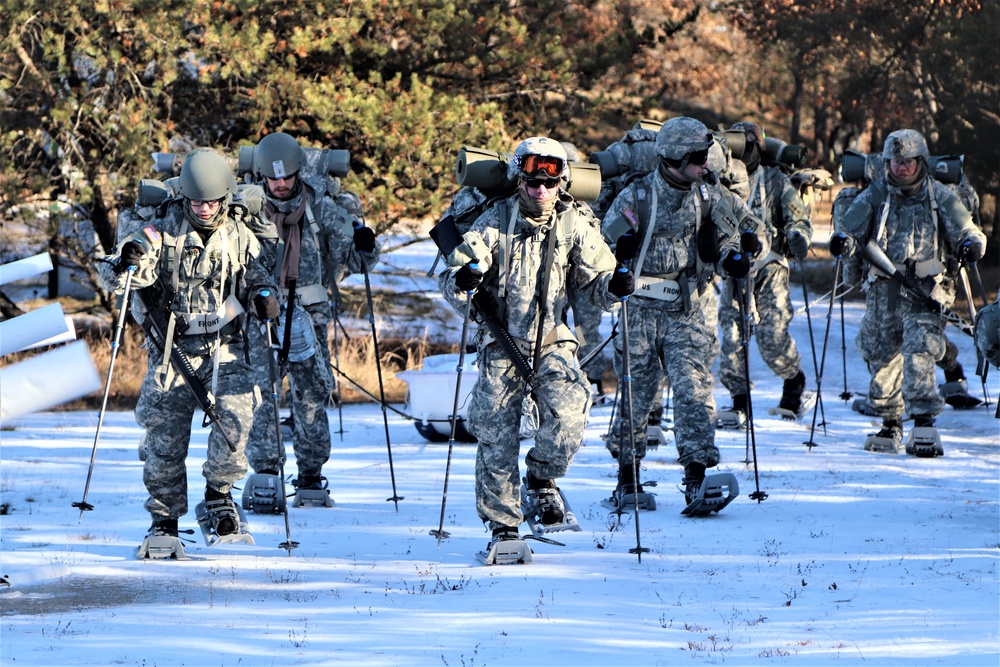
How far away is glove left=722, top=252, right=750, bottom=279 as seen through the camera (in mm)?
8695

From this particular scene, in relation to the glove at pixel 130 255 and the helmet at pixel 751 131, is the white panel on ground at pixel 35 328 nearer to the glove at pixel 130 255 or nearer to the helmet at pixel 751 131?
the glove at pixel 130 255

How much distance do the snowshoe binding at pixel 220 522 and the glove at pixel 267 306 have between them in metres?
1.21

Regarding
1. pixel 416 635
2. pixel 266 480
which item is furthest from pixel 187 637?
pixel 266 480

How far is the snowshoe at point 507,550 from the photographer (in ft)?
25.0

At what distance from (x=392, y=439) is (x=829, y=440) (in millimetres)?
3936

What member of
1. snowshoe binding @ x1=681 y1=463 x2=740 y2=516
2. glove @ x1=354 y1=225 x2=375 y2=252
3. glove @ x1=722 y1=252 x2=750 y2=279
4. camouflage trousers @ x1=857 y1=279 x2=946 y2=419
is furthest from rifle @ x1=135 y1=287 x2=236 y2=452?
camouflage trousers @ x1=857 y1=279 x2=946 y2=419

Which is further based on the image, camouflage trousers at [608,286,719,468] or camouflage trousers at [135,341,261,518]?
camouflage trousers at [608,286,719,468]

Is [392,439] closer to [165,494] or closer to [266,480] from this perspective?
[266,480]

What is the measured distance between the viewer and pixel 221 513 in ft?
27.3

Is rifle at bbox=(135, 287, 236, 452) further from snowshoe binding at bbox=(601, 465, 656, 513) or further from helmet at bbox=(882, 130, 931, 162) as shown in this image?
helmet at bbox=(882, 130, 931, 162)

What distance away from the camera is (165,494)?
7973 millimetres

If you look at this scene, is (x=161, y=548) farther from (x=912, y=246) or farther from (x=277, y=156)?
(x=912, y=246)

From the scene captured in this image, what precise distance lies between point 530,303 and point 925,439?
16.3 feet

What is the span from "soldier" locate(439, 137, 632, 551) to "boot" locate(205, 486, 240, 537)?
1.63 m
